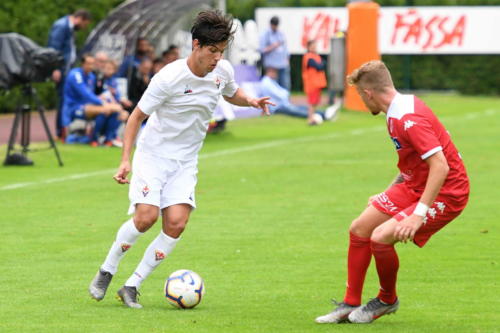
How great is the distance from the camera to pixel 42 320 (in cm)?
730

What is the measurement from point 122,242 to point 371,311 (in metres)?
1.79

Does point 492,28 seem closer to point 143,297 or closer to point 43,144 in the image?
point 43,144

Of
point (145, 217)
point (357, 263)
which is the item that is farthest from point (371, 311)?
point (145, 217)

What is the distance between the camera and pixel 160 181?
7762mm

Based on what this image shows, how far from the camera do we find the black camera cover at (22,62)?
655 inches

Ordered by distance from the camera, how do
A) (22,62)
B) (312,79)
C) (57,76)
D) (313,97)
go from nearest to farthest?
(22,62), (57,76), (313,97), (312,79)

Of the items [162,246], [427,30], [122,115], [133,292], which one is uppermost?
[162,246]

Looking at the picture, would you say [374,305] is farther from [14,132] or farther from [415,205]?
[14,132]

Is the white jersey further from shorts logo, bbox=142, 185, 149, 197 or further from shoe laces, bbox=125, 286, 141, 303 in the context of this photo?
shoe laces, bbox=125, 286, 141, 303

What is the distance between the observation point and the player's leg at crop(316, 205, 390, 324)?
7156 millimetres

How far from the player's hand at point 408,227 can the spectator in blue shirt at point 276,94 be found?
61.0 ft

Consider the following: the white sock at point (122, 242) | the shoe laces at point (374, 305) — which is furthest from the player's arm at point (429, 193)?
the white sock at point (122, 242)

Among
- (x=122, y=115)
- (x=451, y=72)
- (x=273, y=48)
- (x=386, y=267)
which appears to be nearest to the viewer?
(x=386, y=267)

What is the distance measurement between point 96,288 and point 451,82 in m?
30.1
